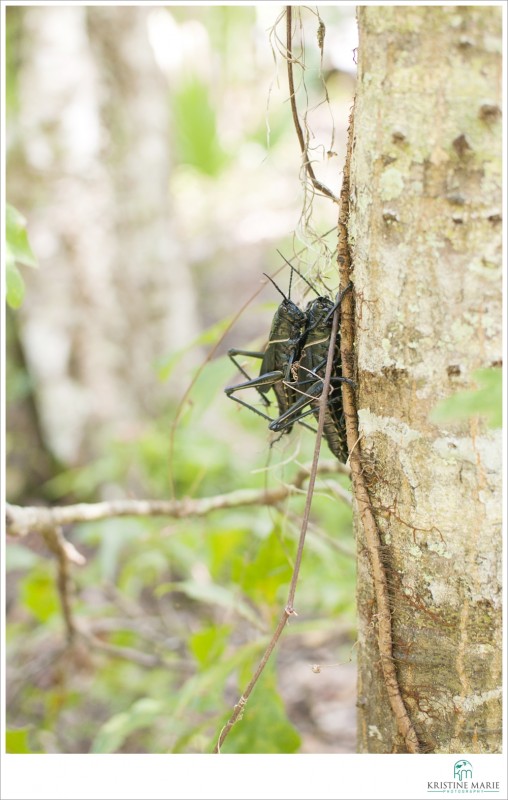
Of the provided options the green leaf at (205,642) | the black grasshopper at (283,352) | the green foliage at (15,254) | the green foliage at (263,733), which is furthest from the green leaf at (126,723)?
the green foliage at (15,254)

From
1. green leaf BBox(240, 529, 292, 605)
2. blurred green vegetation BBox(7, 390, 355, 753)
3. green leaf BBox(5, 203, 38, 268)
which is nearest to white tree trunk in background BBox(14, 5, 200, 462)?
blurred green vegetation BBox(7, 390, 355, 753)

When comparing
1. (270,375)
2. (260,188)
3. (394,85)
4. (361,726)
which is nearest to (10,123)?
(270,375)

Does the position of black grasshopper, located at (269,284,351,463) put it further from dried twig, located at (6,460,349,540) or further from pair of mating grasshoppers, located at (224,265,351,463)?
dried twig, located at (6,460,349,540)

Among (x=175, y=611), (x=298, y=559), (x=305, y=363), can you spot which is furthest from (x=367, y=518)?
(x=175, y=611)

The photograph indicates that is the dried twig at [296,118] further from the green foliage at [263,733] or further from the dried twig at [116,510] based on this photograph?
the green foliage at [263,733]

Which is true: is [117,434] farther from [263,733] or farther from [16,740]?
[263,733]

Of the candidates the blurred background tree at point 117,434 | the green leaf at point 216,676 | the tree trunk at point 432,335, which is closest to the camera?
the tree trunk at point 432,335

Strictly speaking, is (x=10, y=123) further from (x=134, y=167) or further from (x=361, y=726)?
(x=361, y=726)
